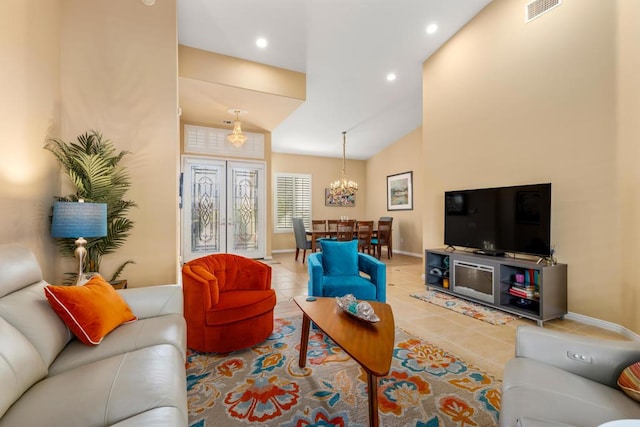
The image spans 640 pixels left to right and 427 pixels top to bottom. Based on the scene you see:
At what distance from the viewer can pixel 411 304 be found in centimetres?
348

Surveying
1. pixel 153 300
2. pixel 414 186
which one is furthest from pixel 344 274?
pixel 414 186

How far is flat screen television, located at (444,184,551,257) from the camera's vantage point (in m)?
3.01

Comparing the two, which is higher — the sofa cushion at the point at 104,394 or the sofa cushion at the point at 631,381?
the sofa cushion at the point at 631,381

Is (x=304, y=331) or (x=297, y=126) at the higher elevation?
(x=297, y=126)

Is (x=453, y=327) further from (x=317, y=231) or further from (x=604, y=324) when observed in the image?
(x=317, y=231)

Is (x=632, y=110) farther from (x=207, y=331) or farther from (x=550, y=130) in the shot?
(x=207, y=331)

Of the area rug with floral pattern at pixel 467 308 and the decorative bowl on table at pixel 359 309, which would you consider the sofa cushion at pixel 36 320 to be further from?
the area rug with floral pattern at pixel 467 308

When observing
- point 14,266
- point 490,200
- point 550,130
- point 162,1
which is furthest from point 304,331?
point 162,1

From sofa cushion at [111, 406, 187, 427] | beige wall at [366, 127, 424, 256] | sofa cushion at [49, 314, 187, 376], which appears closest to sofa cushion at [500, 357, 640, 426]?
sofa cushion at [111, 406, 187, 427]

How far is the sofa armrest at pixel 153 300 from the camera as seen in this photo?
1.92m

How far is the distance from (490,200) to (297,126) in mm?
4321

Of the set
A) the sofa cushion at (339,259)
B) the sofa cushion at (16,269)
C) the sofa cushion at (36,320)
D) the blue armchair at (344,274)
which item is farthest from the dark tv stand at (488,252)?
the sofa cushion at (16,269)

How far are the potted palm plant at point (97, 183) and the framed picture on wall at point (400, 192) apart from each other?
6096 millimetres

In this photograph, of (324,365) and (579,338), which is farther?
(324,365)
